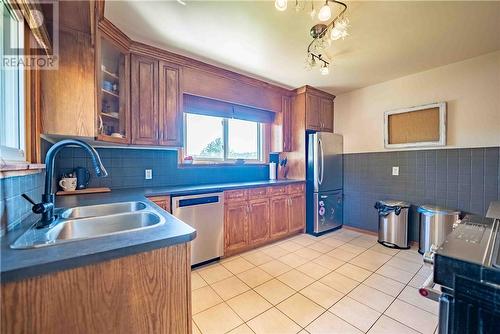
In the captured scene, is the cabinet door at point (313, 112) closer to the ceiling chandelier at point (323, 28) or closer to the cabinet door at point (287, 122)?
the cabinet door at point (287, 122)

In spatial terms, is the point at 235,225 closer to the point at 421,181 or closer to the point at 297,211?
the point at 297,211

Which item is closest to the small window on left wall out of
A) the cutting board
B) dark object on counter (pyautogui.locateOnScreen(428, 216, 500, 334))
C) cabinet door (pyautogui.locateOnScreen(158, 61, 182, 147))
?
the cutting board

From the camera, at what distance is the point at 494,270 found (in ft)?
1.94

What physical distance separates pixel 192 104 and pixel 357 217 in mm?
3245

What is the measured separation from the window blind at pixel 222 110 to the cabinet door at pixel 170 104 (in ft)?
0.95

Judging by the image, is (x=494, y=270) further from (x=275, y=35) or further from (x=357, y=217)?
(x=357, y=217)

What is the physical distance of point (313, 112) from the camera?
11.8 feet

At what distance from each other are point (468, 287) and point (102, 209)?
199 centimetres

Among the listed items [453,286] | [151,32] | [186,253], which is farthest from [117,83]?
[453,286]

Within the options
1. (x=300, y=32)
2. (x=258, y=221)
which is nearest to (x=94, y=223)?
(x=258, y=221)

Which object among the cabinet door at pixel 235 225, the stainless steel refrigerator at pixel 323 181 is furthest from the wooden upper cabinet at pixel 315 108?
the cabinet door at pixel 235 225

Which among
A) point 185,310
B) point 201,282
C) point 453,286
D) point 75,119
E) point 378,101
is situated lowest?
point 201,282

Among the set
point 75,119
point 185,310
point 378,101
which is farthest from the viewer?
point 378,101

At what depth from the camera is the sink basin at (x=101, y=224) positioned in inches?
44.2
